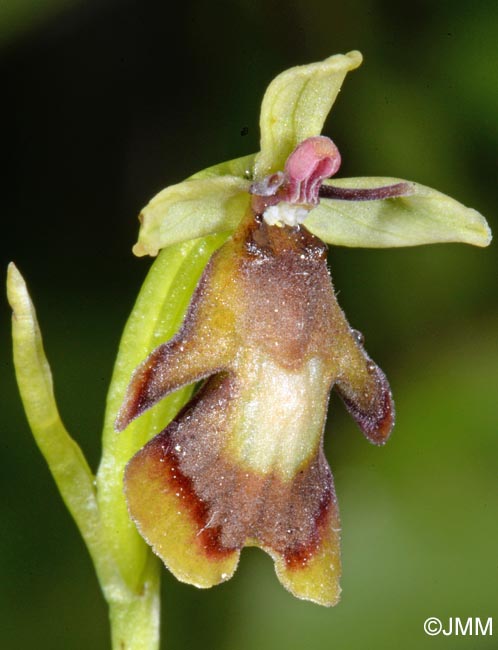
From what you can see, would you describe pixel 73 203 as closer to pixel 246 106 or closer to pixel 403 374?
pixel 246 106

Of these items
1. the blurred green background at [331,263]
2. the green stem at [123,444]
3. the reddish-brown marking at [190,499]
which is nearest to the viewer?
the reddish-brown marking at [190,499]

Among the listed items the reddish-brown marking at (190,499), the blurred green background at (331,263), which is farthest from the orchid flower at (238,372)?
the blurred green background at (331,263)

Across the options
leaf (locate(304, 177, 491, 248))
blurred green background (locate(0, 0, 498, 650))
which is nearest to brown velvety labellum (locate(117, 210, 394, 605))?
leaf (locate(304, 177, 491, 248))

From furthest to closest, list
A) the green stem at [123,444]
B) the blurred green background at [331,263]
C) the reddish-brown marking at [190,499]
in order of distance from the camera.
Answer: the blurred green background at [331,263] → the green stem at [123,444] → the reddish-brown marking at [190,499]

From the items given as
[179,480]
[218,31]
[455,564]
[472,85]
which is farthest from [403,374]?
[179,480]

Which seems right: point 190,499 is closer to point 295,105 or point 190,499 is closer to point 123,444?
point 123,444

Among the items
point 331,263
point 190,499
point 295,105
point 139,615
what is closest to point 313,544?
point 190,499

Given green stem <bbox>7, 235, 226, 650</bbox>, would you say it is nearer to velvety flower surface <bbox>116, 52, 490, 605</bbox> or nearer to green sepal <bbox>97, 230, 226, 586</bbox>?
green sepal <bbox>97, 230, 226, 586</bbox>

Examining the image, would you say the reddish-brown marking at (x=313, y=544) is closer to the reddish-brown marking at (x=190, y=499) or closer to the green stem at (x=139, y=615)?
the reddish-brown marking at (x=190, y=499)
